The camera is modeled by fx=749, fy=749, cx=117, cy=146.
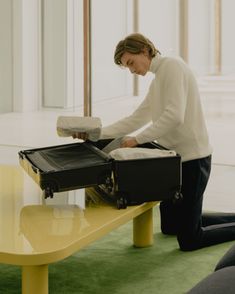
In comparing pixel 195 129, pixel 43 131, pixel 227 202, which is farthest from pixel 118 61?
pixel 43 131

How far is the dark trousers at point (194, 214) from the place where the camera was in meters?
4.05

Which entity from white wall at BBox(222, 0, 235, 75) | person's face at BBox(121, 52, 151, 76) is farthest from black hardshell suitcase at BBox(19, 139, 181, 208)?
white wall at BBox(222, 0, 235, 75)

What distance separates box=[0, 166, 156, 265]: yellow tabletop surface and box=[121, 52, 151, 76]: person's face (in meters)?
0.77

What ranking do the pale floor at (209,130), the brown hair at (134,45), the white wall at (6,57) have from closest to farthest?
1. the brown hair at (134,45)
2. the pale floor at (209,130)
3. the white wall at (6,57)

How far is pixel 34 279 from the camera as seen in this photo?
296cm

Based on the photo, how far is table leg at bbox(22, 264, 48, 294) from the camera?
116 inches

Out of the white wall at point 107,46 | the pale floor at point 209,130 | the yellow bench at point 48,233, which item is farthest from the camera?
the white wall at point 107,46

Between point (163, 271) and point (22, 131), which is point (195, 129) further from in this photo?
point (22, 131)

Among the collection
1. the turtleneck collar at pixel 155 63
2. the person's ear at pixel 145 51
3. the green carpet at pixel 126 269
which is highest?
the person's ear at pixel 145 51

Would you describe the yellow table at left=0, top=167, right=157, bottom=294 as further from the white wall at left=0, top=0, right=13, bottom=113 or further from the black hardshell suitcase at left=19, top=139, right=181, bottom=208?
the white wall at left=0, top=0, right=13, bottom=113

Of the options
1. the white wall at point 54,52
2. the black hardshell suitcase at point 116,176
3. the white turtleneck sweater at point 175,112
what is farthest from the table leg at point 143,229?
the white wall at point 54,52

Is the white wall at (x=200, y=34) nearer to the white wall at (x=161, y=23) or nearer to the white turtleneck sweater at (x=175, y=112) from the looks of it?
the white wall at (x=161, y=23)

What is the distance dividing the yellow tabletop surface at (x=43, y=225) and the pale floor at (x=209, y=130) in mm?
1778

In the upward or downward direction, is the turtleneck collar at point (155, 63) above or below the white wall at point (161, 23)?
below
